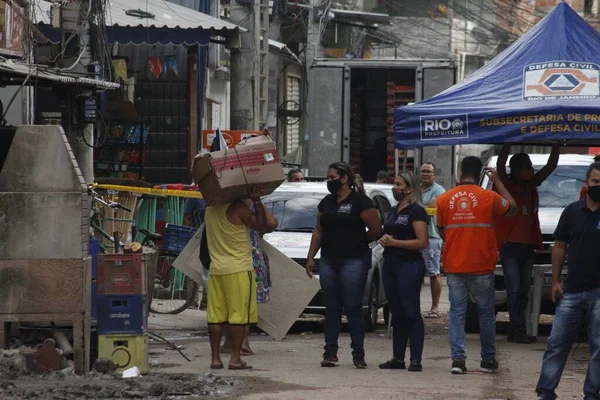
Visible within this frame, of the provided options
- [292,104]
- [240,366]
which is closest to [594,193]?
[240,366]

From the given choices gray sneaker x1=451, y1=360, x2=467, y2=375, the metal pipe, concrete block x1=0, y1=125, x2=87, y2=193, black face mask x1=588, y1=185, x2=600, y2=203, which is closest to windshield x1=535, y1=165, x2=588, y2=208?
gray sneaker x1=451, y1=360, x2=467, y2=375

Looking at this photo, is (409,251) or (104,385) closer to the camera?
(104,385)

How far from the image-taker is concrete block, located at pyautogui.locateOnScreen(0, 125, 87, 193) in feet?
35.7

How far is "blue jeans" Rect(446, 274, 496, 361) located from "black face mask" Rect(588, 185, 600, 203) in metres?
2.41

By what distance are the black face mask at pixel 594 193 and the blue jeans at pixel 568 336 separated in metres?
0.64

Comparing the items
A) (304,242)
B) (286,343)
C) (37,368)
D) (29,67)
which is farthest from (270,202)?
(37,368)

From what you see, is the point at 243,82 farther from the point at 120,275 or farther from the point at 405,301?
the point at 120,275

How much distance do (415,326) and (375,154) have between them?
15.6m

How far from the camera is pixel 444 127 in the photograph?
44.0 feet

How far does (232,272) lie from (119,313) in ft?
3.64

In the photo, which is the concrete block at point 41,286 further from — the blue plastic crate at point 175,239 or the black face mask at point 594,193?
the blue plastic crate at point 175,239

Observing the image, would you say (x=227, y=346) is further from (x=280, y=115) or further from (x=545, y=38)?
(x=280, y=115)

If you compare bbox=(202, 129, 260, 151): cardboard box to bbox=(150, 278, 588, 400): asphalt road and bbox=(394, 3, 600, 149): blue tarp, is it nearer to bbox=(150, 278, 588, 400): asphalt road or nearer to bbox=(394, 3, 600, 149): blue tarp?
bbox=(150, 278, 588, 400): asphalt road

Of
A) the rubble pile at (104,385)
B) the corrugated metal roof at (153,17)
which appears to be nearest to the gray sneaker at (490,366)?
the rubble pile at (104,385)
